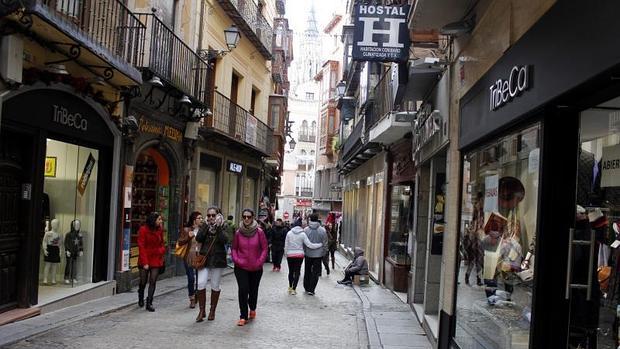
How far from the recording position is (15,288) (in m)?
8.99

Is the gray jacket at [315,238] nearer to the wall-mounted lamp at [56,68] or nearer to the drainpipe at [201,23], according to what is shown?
the drainpipe at [201,23]

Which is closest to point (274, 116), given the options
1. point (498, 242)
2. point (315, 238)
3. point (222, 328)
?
point (315, 238)

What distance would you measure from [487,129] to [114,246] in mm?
8565

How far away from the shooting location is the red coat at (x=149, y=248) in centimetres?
1042

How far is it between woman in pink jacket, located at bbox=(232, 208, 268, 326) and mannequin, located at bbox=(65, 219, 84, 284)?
332 centimetres

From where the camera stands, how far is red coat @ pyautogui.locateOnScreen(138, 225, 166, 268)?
34.2 feet

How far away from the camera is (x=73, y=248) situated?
11227 mm

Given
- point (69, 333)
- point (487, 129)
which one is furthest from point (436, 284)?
point (69, 333)

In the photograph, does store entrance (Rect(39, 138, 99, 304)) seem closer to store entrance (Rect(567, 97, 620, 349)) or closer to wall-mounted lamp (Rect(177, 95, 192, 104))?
wall-mounted lamp (Rect(177, 95, 192, 104))

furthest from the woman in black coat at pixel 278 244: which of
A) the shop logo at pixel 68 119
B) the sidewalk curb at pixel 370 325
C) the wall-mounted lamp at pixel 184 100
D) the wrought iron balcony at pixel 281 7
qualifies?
Result: the wrought iron balcony at pixel 281 7

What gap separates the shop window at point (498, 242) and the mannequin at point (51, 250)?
6849 millimetres

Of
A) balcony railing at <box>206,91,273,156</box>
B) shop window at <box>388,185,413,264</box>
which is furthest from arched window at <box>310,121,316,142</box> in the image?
shop window at <box>388,185,413,264</box>

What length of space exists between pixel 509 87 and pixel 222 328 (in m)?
5.80

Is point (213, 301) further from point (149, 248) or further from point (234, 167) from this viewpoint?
point (234, 167)
